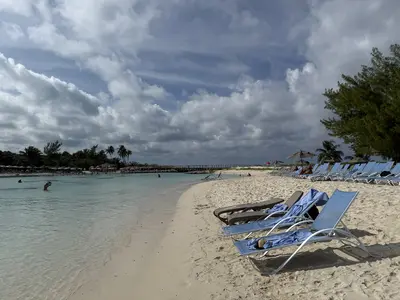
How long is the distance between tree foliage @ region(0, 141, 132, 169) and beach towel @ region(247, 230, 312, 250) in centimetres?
10685

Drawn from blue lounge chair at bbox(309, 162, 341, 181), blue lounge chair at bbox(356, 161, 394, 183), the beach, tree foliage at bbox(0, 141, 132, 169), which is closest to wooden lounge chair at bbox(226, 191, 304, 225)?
the beach

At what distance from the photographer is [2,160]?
95812mm

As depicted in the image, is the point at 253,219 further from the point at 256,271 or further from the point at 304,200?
the point at 256,271

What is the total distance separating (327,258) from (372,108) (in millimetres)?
20809

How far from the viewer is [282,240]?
4562 mm

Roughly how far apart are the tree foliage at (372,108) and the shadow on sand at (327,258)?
60.1 feet

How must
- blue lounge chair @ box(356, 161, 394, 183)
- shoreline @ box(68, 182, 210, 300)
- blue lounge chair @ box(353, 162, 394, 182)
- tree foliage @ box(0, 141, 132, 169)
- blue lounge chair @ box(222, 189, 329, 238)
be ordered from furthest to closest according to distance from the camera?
tree foliage @ box(0, 141, 132, 169) → blue lounge chair @ box(353, 162, 394, 182) → blue lounge chair @ box(356, 161, 394, 183) → blue lounge chair @ box(222, 189, 329, 238) → shoreline @ box(68, 182, 210, 300)

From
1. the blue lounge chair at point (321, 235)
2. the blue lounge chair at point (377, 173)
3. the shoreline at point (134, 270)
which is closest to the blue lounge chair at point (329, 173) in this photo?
the blue lounge chair at point (377, 173)

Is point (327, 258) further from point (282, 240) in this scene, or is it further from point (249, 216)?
point (249, 216)

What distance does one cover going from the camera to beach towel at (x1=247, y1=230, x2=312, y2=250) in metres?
4.42

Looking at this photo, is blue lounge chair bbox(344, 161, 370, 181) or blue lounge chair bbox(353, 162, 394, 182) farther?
blue lounge chair bbox(344, 161, 370, 181)

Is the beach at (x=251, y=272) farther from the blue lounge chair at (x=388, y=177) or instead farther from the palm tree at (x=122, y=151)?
the palm tree at (x=122, y=151)

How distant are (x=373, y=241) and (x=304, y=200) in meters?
1.31

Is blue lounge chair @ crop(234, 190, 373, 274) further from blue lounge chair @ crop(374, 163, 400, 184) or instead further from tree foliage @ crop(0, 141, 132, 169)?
tree foliage @ crop(0, 141, 132, 169)
